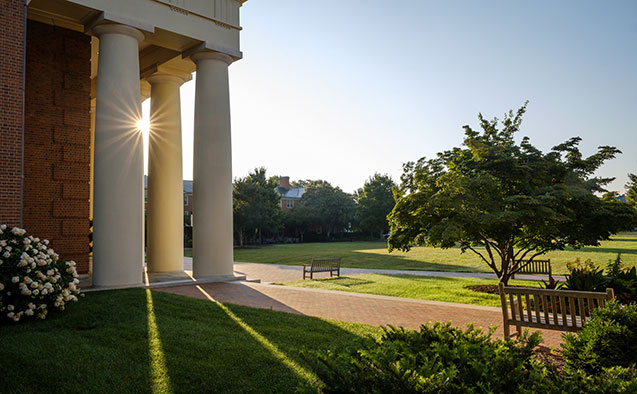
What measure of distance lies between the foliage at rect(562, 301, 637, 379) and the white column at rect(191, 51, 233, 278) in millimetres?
11240

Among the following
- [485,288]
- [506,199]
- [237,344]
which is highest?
[506,199]

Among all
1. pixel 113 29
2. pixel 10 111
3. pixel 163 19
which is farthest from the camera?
pixel 163 19

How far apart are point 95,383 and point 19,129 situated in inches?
316

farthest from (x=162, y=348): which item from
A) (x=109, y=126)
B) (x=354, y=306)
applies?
(x=109, y=126)

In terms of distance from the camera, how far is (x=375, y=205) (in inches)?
2534

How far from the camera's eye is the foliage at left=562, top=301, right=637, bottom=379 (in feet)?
14.1

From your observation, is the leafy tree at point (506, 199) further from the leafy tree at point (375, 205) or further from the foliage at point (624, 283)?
the leafy tree at point (375, 205)

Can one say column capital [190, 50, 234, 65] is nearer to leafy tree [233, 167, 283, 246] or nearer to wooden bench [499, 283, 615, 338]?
wooden bench [499, 283, 615, 338]

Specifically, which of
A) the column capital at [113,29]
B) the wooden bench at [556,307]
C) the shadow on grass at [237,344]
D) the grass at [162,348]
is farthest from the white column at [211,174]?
the wooden bench at [556,307]

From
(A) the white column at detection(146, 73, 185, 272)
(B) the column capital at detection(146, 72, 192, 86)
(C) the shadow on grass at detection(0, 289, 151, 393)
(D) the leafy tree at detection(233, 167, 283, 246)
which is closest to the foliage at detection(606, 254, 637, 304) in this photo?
(C) the shadow on grass at detection(0, 289, 151, 393)

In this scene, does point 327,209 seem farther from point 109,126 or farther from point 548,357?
point 548,357

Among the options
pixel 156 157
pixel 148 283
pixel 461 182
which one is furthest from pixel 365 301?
pixel 156 157

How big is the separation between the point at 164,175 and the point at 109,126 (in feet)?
16.3

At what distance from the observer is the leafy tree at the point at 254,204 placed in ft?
177
